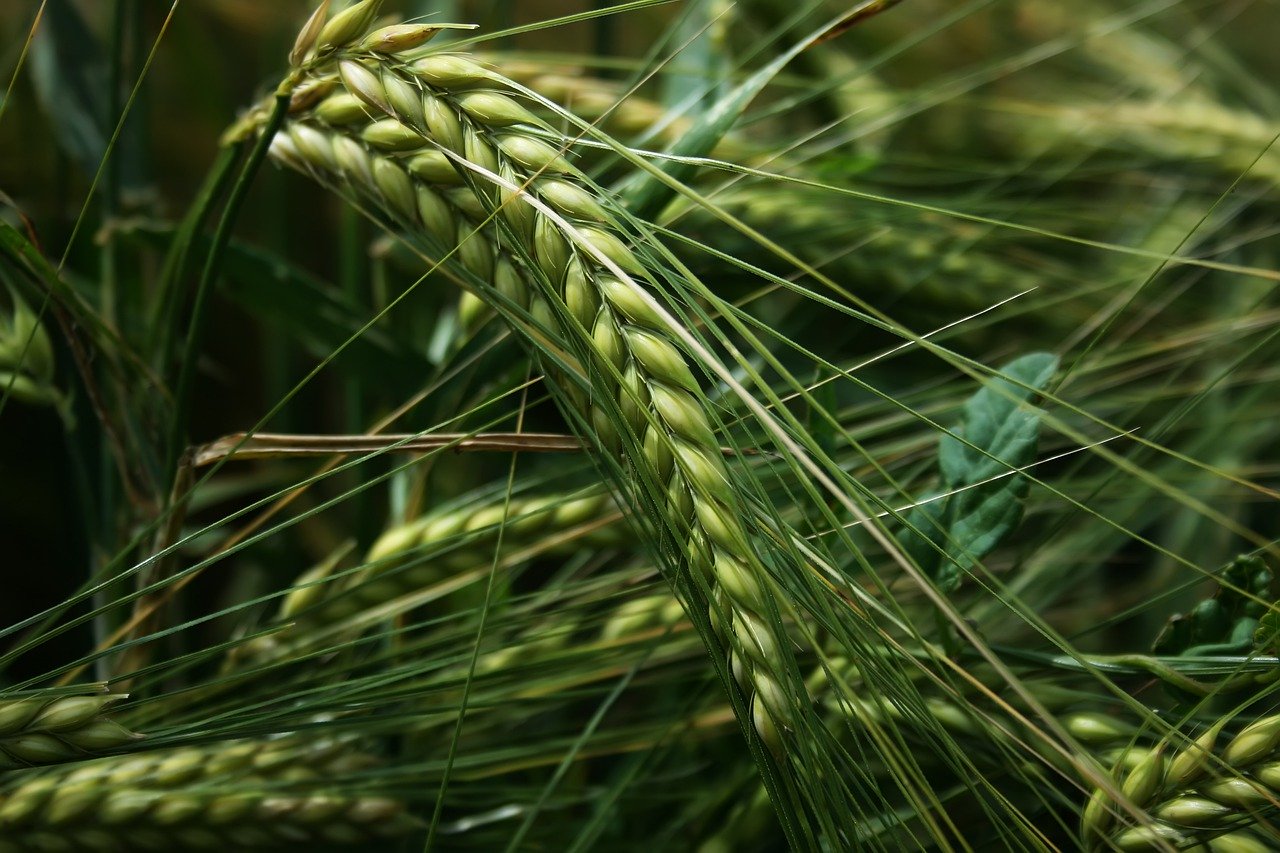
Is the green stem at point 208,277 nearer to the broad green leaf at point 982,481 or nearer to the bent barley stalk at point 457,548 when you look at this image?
the bent barley stalk at point 457,548

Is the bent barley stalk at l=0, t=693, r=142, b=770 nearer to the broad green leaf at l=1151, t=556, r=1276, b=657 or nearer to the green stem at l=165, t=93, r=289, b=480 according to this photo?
the green stem at l=165, t=93, r=289, b=480

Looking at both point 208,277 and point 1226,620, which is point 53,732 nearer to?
point 208,277

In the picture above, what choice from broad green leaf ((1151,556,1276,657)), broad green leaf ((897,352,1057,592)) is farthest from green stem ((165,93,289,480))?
broad green leaf ((1151,556,1276,657))

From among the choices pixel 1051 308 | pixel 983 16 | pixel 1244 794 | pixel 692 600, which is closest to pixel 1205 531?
pixel 1051 308

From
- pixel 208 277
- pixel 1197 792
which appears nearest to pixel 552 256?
pixel 208 277

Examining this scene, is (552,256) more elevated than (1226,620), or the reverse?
(552,256)

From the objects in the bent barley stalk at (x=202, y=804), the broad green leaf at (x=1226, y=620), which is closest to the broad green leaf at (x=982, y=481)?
the broad green leaf at (x=1226, y=620)
